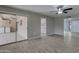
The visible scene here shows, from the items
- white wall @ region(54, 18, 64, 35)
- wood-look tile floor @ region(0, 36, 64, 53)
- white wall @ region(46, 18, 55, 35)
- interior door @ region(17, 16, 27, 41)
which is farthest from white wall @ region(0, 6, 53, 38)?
white wall @ region(54, 18, 64, 35)

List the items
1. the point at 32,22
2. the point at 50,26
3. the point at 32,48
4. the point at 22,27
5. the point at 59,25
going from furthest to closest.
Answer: the point at 59,25
the point at 50,26
the point at 32,22
the point at 22,27
the point at 32,48

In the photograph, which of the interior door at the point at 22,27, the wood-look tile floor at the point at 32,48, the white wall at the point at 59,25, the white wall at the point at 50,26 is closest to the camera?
the wood-look tile floor at the point at 32,48

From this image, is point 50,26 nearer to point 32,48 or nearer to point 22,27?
point 22,27

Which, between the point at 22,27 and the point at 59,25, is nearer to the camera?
the point at 22,27

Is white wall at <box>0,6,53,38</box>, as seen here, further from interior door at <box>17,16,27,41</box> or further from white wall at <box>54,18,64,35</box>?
white wall at <box>54,18,64,35</box>

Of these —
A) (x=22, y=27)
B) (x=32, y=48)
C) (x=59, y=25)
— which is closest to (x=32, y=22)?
(x=22, y=27)

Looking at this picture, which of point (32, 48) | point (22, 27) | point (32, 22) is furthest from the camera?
point (32, 22)

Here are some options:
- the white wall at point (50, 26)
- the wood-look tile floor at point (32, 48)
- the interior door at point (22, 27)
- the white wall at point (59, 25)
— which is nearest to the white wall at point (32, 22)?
the interior door at point (22, 27)

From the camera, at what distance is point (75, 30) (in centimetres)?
1449

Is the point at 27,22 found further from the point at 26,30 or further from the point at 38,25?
the point at 38,25

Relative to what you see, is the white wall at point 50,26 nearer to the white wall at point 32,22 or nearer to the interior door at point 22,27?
the white wall at point 32,22
